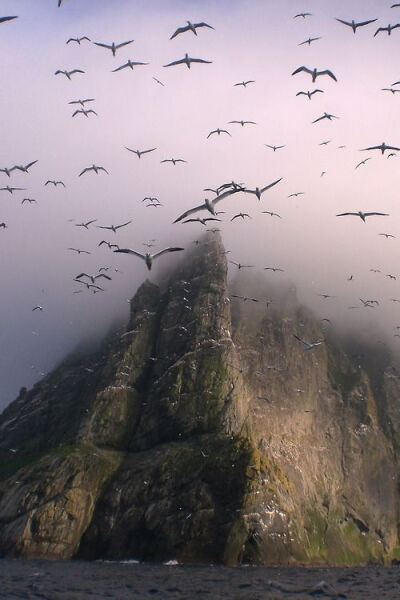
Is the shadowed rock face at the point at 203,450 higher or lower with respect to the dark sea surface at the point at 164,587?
higher

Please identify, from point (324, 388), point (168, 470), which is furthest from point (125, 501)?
point (324, 388)

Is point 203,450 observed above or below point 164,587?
above

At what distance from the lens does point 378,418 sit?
198 m

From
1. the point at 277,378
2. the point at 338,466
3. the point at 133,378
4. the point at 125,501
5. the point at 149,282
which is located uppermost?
the point at 149,282

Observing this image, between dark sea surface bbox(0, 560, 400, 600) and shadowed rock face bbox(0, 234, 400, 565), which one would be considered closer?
dark sea surface bbox(0, 560, 400, 600)

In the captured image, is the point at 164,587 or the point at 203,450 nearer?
the point at 164,587

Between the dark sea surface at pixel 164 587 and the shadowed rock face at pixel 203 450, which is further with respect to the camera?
the shadowed rock face at pixel 203 450

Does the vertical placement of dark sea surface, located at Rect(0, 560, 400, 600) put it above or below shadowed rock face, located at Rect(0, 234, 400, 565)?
below

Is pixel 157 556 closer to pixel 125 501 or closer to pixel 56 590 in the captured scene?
pixel 125 501

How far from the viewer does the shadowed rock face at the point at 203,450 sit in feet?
342

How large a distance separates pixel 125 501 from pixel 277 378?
74673mm

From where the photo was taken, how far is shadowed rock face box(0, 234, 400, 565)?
10431 centimetres

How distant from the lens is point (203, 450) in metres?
119

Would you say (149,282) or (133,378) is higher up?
(149,282)
